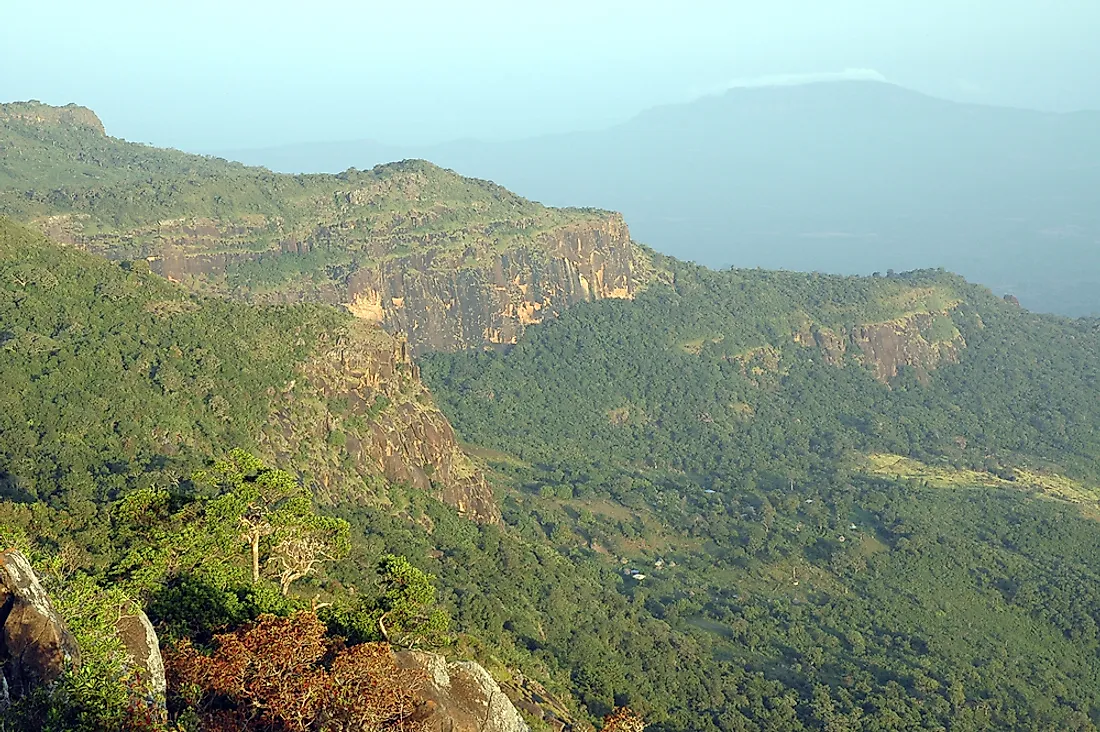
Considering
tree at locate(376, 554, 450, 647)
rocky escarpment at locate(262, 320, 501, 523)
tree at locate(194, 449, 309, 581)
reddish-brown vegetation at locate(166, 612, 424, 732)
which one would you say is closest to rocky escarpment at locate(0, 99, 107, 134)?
rocky escarpment at locate(262, 320, 501, 523)

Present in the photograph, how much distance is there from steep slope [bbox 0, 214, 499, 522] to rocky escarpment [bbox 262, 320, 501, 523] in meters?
0.10

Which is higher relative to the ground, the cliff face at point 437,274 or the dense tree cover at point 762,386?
the cliff face at point 437,274

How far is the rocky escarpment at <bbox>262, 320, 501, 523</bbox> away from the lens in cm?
6431

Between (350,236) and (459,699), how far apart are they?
92.4m

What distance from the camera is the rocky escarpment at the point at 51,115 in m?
133

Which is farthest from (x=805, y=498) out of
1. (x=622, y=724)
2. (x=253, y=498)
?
(x=622, y=724)

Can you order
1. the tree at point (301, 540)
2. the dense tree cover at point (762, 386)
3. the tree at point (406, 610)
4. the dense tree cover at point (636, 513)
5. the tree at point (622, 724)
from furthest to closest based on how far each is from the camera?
1. the dense tree cover at point (762, 386)
2. the dense tree cover at point (636, 513)
3. the tree at point (301, 540)
4. the tree at point (406, 610)
5. the tree at point (622, 724)

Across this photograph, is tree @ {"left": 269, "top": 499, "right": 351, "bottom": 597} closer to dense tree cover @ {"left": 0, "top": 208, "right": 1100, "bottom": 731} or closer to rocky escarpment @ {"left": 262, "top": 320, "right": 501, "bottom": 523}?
dense tree cover @ {"left": 0, "top": 208, "right": 1100, "bottom": 731}

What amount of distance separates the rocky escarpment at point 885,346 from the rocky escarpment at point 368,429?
207 feet

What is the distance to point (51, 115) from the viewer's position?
13900 cm

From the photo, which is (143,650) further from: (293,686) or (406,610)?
(406,610)

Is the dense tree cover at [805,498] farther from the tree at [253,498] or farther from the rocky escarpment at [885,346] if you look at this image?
the tree at [253,498]

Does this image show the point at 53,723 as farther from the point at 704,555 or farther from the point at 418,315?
the point at 418,315

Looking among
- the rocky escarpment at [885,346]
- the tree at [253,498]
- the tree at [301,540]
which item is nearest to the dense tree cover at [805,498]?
the rocky escarpment at [885,346]
